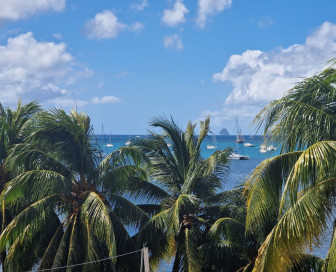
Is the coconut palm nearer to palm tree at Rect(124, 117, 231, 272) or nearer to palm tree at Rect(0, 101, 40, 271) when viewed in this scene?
palm tree at Rect(124, 117, 231, 272)

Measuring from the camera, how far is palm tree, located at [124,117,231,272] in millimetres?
16312

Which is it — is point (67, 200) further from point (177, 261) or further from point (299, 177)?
point (299, 177)

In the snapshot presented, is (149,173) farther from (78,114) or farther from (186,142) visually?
(78,114)

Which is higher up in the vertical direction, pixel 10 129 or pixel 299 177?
pixel 10 129

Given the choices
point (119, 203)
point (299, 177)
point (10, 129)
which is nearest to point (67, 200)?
point (119, 203)

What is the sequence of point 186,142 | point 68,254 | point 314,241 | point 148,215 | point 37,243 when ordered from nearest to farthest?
point 314,241
point 68,254
point 37,243
point 148,215
point 186,142

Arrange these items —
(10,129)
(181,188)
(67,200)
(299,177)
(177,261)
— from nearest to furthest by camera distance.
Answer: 1. (299,177)
2. (67,200)
3. (177,261)
4. (181,188)
5. (10,129)

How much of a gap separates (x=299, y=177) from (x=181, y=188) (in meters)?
9.24

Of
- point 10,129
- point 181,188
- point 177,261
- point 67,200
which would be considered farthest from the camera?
point 10,129

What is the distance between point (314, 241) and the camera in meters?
9.73

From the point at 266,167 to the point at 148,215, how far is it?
812cm

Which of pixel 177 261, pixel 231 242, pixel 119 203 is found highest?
pixel 119 203

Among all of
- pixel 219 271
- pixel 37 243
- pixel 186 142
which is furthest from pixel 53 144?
pixel 219 271

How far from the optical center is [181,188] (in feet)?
59.2
